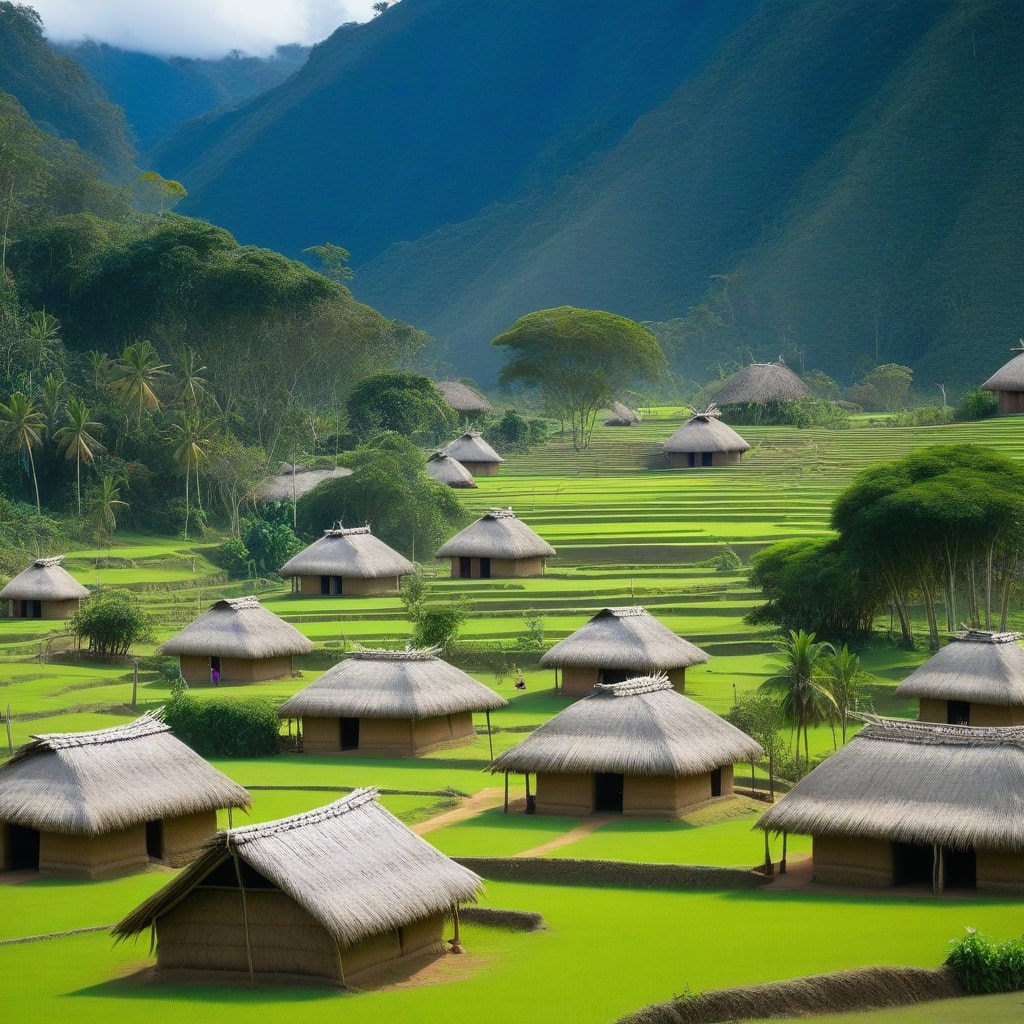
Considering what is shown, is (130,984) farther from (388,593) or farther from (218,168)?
(218,168)

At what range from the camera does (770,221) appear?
5074 inches

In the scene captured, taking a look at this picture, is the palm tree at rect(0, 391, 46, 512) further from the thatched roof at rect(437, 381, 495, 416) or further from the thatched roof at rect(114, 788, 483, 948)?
the thatched roof at rect(114, 788, 483, 948)

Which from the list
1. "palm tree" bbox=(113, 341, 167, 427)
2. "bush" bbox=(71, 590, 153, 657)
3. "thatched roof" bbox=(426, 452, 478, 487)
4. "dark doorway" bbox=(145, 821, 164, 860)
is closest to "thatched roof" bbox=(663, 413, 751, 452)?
"thatched roof" bbox=(426, 452, 478, 487)

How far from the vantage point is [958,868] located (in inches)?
819

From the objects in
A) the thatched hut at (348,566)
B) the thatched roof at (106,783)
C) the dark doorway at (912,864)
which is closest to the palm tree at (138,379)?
the thatched hut at (348,566)

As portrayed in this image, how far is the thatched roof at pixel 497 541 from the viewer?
1741 inches

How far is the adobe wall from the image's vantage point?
819 inches

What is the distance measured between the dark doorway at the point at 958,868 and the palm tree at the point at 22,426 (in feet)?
123

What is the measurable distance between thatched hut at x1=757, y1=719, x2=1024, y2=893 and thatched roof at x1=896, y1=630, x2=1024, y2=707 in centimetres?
610

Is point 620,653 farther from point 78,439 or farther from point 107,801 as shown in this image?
point 78,439

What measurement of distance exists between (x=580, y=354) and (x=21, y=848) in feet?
157

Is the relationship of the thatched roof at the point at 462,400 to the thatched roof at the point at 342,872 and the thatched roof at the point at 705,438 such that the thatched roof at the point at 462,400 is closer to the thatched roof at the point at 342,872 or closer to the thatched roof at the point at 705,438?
the thatched roof at the point at 705,438

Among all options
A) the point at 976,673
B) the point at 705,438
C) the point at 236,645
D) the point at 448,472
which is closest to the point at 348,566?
the point at 236,645

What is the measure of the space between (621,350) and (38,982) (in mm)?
53871
